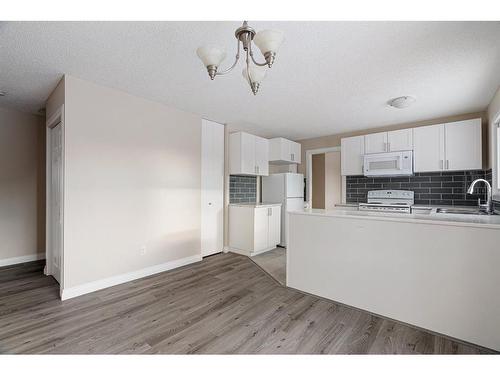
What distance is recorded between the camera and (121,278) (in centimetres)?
292

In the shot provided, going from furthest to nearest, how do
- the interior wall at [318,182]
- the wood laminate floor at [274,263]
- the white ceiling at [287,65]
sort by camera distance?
the interior wall at [318,182]
the wood laminate floor at [274,263]
the white ceiling at [287,65]

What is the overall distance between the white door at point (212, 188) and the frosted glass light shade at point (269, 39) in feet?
9.00

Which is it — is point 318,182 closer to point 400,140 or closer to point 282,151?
point 282,151

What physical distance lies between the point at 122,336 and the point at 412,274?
2.29 meters

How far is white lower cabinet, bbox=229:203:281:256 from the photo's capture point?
412 centimetres

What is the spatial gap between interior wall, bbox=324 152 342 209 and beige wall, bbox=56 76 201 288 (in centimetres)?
347

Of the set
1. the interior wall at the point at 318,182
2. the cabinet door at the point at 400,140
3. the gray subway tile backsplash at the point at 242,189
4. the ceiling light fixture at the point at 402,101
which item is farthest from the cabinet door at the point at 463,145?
the interior wall at the point at 318,182

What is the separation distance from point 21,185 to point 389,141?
5.73m

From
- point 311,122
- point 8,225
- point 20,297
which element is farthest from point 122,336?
point 311,122

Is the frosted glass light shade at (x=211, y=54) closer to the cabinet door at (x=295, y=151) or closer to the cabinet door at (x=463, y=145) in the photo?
the cabinet door at (x=463, y=145)

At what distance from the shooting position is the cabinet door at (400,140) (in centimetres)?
389

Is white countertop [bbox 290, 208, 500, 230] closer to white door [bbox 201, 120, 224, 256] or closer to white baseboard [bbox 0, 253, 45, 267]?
white door [bbox 201, 120, 224, 256]

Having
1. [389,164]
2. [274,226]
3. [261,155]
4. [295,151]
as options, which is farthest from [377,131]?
[274,226]
